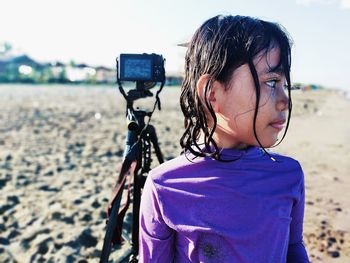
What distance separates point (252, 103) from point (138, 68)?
0.83 meters

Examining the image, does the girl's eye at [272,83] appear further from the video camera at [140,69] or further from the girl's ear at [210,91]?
the video camera at [140,69]

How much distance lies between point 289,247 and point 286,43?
815mm

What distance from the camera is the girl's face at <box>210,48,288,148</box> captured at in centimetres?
121

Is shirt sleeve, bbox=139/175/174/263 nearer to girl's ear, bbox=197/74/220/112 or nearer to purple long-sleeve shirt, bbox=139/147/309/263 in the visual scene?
purple long-sleeve shirt, bbox=139/147/309/263

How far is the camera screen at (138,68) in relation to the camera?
1852 millimetres

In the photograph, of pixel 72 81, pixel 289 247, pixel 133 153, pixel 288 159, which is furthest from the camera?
pixel 72 81

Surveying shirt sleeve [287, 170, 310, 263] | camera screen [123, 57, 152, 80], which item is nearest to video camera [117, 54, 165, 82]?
camera screen [123, 57, 152, 80]

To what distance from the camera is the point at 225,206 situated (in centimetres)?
126

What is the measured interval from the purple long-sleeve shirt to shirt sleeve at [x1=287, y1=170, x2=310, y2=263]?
28 millimetres

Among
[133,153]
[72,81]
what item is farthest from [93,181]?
[72,81]

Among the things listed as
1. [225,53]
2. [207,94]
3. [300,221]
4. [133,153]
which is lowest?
[300,221]

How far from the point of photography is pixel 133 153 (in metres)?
1.88

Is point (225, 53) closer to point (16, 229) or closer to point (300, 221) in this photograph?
point (300, 221)

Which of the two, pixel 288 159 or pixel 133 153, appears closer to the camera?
pixel 288 159
